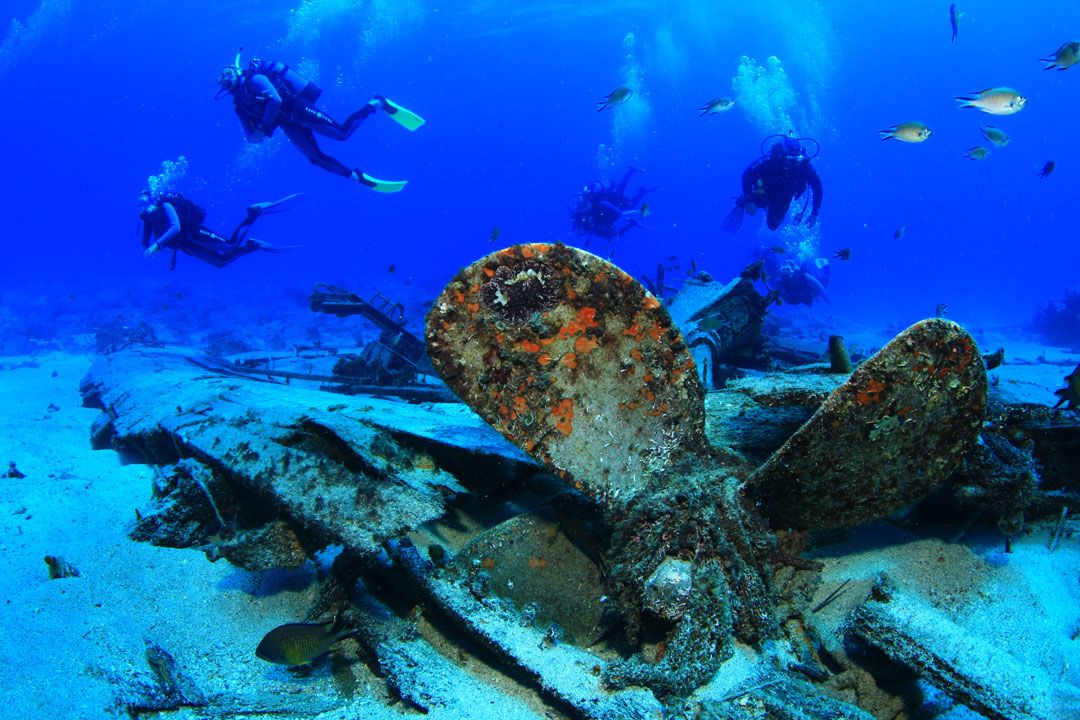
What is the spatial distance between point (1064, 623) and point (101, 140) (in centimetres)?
16299

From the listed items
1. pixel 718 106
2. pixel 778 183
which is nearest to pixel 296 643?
pixel 778 183

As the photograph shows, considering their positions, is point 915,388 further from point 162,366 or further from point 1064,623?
point 162,366

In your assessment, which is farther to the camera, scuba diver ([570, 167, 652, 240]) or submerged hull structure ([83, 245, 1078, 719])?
scuba diver ([570, 167, 652, 240])

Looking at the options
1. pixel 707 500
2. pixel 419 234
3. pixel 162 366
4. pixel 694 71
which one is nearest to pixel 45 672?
pixel 707 500

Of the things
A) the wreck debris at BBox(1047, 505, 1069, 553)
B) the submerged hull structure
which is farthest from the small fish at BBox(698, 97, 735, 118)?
the wreck debris at BBox(1047, 505, 1069, 553)

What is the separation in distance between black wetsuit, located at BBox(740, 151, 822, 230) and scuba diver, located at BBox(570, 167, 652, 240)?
20.8ft

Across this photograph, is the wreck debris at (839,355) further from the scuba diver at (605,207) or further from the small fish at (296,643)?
the scuba diver at (605,207)

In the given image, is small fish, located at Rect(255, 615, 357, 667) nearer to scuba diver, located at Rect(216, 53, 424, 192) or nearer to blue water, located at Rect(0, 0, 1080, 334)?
scuba diver, located at Rect(216, 53, 424, 192)

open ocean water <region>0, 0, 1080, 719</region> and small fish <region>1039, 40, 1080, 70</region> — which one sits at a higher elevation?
open ocean water <region>0, 0, 1080, 719</region>

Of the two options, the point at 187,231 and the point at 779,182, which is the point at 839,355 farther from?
the point at 187,231

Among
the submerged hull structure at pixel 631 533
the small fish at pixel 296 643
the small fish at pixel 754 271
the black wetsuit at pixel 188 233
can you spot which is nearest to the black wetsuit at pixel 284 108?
the black wetsuit at pixel 188 233

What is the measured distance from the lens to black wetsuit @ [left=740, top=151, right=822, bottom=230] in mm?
12320

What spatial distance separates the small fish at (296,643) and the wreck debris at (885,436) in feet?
8.38

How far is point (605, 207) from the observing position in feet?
62.5
